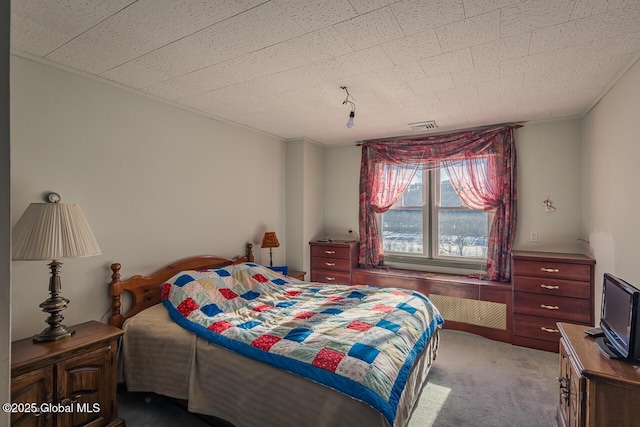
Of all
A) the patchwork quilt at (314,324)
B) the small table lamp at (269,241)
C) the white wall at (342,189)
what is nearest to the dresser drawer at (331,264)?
the white wall at (342,189)

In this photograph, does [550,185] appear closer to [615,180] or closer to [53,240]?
[615,180]

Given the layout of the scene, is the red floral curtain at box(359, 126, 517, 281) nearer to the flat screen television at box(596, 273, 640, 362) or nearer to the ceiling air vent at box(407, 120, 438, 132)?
the ceiling air vent at box(407, 120, 438, 132)

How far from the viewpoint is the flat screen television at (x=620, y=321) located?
56.5 inches

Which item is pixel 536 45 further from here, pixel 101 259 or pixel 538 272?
pixel 101 259

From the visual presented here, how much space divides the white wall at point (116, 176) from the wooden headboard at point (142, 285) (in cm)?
9

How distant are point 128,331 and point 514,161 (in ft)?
14.0

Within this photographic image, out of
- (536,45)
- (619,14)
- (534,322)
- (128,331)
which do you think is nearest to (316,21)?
(536,45)

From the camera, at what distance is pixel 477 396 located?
7.88ft

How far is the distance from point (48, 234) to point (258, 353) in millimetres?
1443

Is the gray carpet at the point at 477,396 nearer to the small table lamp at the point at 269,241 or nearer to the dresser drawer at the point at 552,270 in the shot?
the dresser drawer at the point at 552,270

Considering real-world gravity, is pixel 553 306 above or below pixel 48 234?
below

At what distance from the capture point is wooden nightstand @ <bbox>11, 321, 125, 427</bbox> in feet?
5.46

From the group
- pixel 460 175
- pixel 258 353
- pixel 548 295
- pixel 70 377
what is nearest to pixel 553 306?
pixel 548 295

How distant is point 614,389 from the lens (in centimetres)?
138
